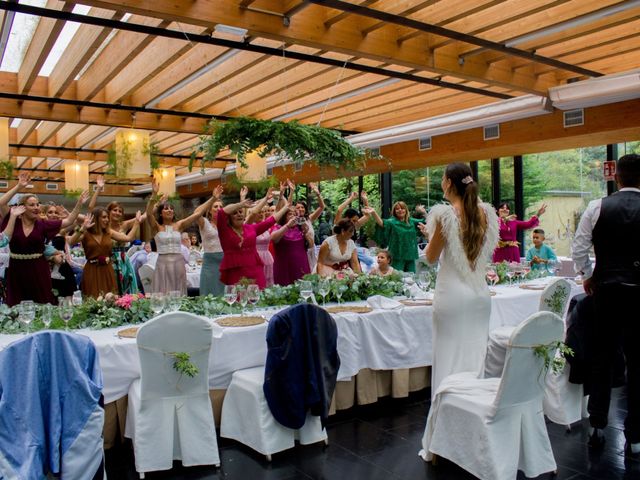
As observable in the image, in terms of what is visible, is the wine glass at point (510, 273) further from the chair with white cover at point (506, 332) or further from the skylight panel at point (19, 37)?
the skylight panel at point (19, 37)

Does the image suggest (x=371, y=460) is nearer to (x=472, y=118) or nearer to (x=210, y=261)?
(x=210, y=261)

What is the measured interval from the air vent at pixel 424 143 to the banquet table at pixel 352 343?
16.5 ft

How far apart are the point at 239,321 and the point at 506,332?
1.79m

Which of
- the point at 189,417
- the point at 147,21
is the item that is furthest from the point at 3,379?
the point at 147,21

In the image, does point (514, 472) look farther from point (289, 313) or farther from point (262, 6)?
point (262, 6)

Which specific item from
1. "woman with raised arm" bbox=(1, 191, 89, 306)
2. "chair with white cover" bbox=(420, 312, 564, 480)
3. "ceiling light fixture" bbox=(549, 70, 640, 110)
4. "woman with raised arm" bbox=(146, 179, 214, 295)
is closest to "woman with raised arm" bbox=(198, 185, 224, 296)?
"woman with raised arm" bbox=(146, 179, 214, 295)

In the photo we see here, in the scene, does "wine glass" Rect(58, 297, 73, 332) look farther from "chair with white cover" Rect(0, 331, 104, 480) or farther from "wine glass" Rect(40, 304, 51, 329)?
"chair with white cover" Rect(0, 331, 104, 480)

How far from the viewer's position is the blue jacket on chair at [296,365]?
129 inches

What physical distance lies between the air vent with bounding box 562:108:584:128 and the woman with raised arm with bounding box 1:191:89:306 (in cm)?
597

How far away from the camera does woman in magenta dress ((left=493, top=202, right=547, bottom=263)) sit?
8.13 metres

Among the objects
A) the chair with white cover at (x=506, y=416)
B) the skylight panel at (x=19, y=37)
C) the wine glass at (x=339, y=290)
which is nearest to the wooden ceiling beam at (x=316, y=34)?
the skylight panel at (x=19, y=37)

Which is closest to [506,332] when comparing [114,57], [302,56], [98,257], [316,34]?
[316,34]

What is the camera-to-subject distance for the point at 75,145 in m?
11.5

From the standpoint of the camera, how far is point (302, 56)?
5.71 meters
